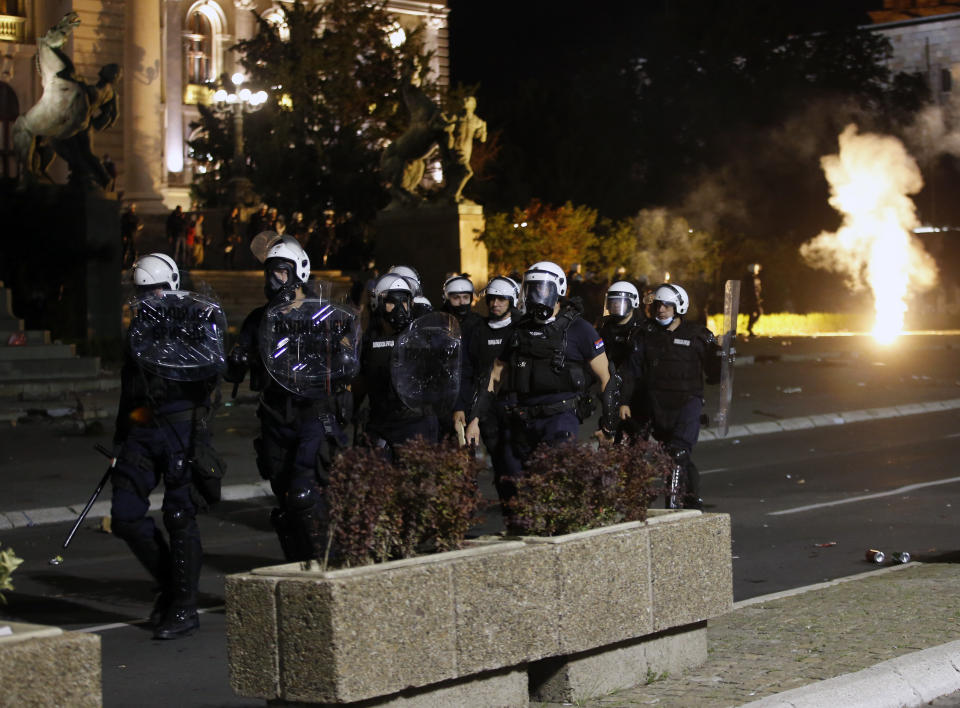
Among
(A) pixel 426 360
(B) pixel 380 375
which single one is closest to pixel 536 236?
(B) pixel 380 375

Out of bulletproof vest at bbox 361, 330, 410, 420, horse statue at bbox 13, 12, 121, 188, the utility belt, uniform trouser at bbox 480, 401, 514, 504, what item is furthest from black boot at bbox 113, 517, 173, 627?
horse statue at bbox 13, 12, 121, 188

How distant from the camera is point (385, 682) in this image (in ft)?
15.6

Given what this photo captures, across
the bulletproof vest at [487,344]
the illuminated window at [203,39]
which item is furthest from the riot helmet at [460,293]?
the illuminated window at [203,39]

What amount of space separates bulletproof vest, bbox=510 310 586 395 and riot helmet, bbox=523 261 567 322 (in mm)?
67

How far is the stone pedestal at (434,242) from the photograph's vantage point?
96.1 feet

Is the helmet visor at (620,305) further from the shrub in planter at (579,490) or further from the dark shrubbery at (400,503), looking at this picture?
the dark shrubbery at (400,503)

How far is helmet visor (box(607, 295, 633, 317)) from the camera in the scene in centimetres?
1224

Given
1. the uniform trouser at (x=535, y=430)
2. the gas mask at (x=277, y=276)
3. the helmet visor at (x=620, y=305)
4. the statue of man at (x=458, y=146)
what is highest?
the statue of man at (x=458, y=146)

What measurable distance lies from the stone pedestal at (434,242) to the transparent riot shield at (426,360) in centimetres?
2061

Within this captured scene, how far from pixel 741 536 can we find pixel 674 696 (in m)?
5.21

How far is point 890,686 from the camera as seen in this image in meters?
5.78

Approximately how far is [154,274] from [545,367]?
229 cm

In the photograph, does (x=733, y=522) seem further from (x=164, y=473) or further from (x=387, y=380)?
(x=164, y=473)

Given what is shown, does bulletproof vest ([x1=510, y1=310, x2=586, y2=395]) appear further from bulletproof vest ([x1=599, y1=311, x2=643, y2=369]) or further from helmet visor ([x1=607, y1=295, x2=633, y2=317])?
helmet visor ([x1=607, y1=295, x2=633, y2=317])
